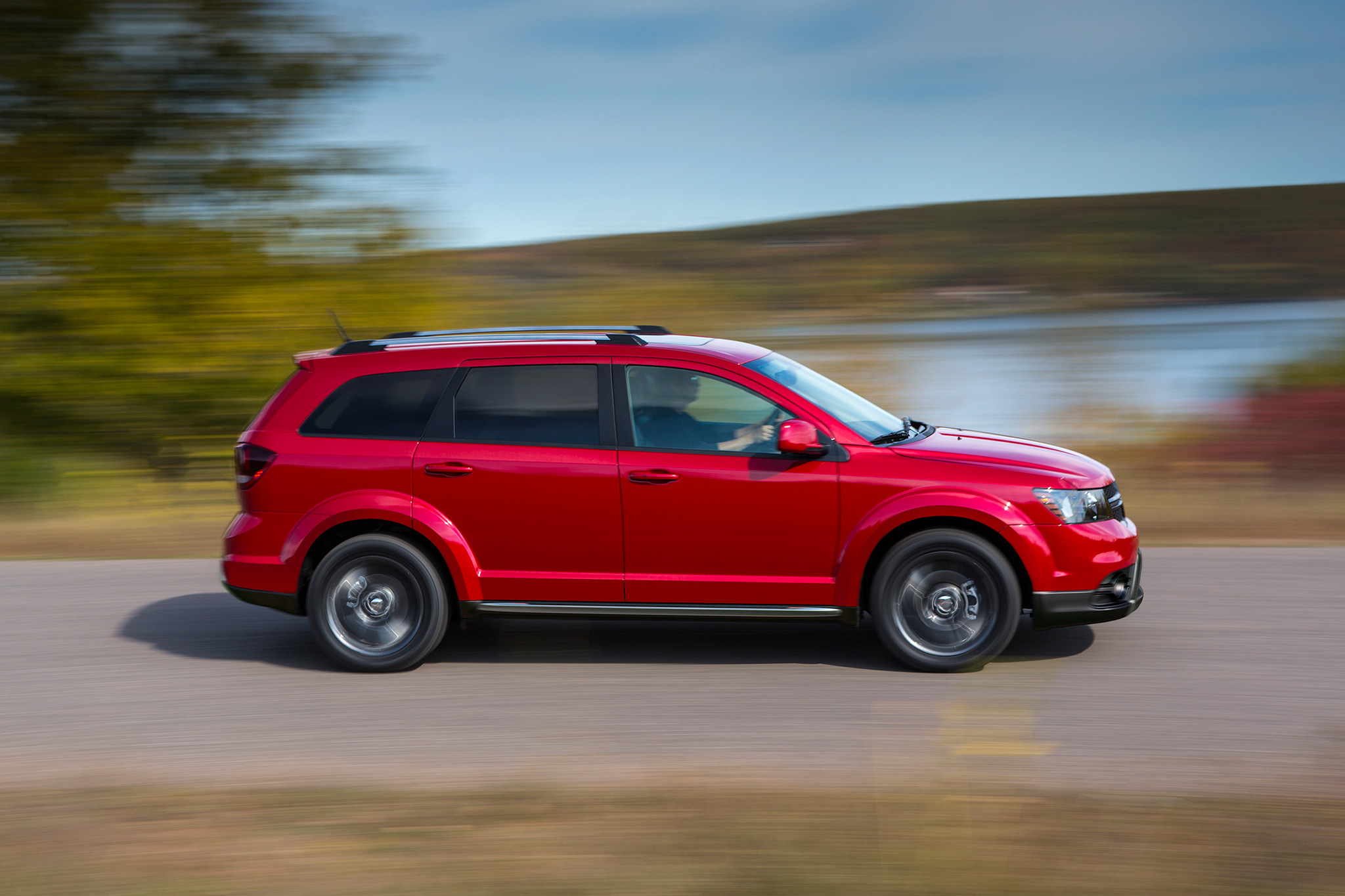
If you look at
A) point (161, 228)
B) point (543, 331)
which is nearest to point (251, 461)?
point (543, 331)

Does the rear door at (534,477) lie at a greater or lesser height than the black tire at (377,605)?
greater

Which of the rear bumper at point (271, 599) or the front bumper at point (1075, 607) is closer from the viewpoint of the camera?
the front bumper at point (1075, 607)

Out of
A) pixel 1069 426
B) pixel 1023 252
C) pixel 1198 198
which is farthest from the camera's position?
pixel 1198 198

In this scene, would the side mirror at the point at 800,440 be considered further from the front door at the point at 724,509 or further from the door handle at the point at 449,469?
the door handle at the point at 449,469

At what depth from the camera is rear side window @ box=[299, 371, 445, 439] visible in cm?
646

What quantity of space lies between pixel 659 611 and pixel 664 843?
7.64ft

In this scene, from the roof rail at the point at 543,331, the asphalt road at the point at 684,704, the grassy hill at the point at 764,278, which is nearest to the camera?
the asphalt road at the point at 684,704

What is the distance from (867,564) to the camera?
6.19 meters

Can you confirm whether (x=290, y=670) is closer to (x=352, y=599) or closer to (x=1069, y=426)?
(x=352, y=599)

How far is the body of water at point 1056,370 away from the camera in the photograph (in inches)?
510

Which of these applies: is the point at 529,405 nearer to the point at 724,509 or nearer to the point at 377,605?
the point at 724,509

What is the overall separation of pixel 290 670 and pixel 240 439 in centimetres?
124

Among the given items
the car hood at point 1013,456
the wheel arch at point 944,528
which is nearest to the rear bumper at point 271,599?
the wheel arch at point 944,528

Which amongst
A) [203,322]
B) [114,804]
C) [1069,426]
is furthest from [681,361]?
[203,322]
